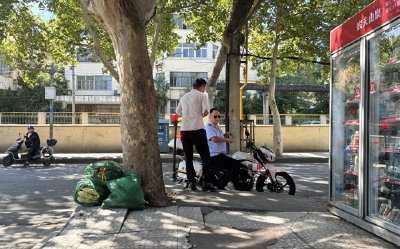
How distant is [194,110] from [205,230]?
7.47ft

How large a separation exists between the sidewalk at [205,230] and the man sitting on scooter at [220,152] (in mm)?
1521

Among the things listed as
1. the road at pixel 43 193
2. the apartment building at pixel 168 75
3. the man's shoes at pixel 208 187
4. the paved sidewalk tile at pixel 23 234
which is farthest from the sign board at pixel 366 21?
the apartment building at pixel 168 75

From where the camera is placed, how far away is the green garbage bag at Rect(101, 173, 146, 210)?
4.86 metres

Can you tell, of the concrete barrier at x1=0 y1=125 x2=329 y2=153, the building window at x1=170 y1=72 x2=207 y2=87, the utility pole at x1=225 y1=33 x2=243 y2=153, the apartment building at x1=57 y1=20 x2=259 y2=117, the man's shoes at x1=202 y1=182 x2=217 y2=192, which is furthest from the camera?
the building window at x1=170 y1=72 x2=207 y2=87

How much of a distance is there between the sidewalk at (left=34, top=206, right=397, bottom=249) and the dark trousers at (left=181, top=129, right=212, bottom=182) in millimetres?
1146

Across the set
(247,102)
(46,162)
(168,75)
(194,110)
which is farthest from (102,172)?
(247,102)

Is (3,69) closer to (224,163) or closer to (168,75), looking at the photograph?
(168,75)

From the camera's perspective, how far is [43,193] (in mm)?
8008

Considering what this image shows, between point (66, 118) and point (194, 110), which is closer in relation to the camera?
point (194, 110)

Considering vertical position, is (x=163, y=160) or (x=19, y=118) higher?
(x=19, y=118)

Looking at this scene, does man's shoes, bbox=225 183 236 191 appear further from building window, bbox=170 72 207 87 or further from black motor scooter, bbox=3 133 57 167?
building window, bbox=170 72 207 87

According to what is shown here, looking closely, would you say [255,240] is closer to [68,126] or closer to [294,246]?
[294,246]

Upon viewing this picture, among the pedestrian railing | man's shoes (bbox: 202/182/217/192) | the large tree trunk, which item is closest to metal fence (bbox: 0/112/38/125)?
the pedestrian railing

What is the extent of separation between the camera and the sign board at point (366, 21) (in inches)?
152
